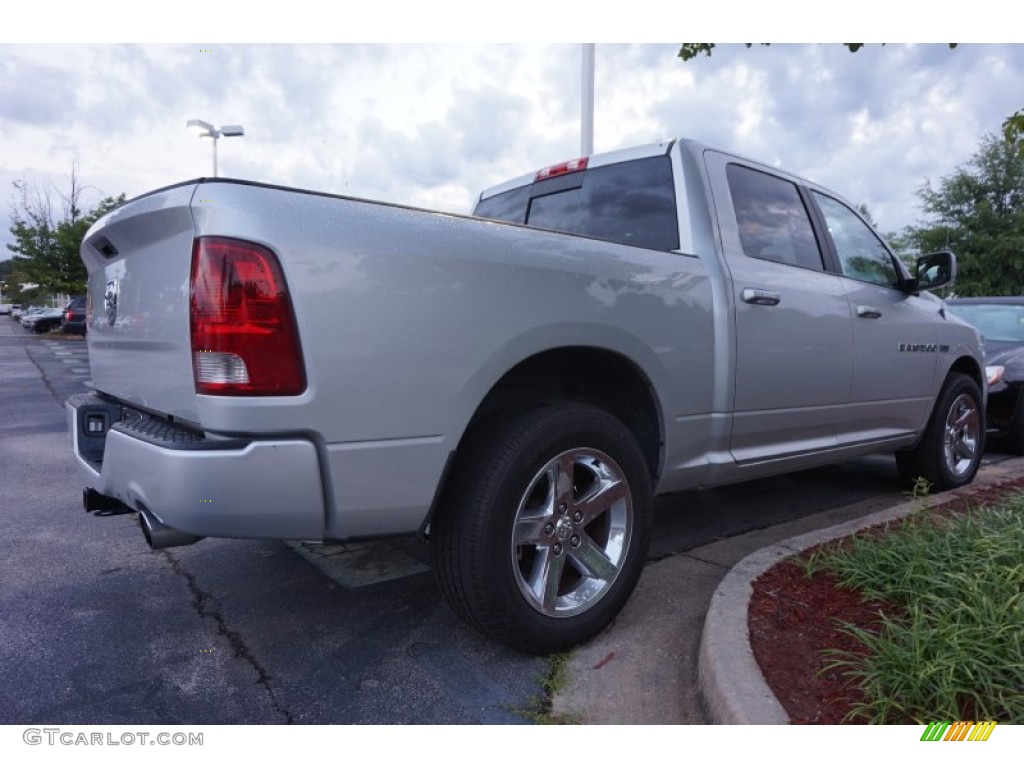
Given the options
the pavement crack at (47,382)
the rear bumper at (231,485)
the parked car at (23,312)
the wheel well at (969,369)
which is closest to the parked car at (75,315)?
the pavement crack at (47,382)

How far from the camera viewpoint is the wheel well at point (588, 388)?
247 centimetres

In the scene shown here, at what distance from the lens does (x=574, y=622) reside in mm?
2430

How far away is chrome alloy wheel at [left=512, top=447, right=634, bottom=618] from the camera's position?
2.35 metres

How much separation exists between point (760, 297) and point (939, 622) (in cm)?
145

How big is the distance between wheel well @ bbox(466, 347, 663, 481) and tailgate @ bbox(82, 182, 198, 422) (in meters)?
0.91

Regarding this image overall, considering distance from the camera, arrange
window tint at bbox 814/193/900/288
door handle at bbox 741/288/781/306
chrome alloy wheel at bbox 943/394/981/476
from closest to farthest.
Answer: door handle at bbox 741/288/781/306 < window tint at bbox 814/193/900/288 < chrome alloy wheel at bbox 943/394/981/476

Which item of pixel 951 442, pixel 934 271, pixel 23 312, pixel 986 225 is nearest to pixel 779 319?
pixel 934 271

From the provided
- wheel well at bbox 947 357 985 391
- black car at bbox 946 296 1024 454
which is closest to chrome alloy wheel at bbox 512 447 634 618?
wheel well at bbox 947 357 985 391

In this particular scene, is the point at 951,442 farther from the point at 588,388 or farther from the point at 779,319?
the point at 588,388

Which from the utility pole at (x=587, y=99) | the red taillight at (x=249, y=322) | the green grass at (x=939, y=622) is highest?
the utility pole at (x=587, y=99)

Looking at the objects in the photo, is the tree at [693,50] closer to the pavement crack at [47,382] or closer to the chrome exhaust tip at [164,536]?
the chrome exhaust tip at [164,536]

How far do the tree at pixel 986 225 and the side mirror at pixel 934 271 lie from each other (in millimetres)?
23163

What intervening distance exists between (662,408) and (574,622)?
2.89ft

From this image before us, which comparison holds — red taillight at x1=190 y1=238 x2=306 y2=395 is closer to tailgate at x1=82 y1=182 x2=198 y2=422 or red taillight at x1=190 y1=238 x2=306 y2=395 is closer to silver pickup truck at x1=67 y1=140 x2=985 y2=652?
silver pickup truck at x1=67 y1=140 x2=985 y2=652
